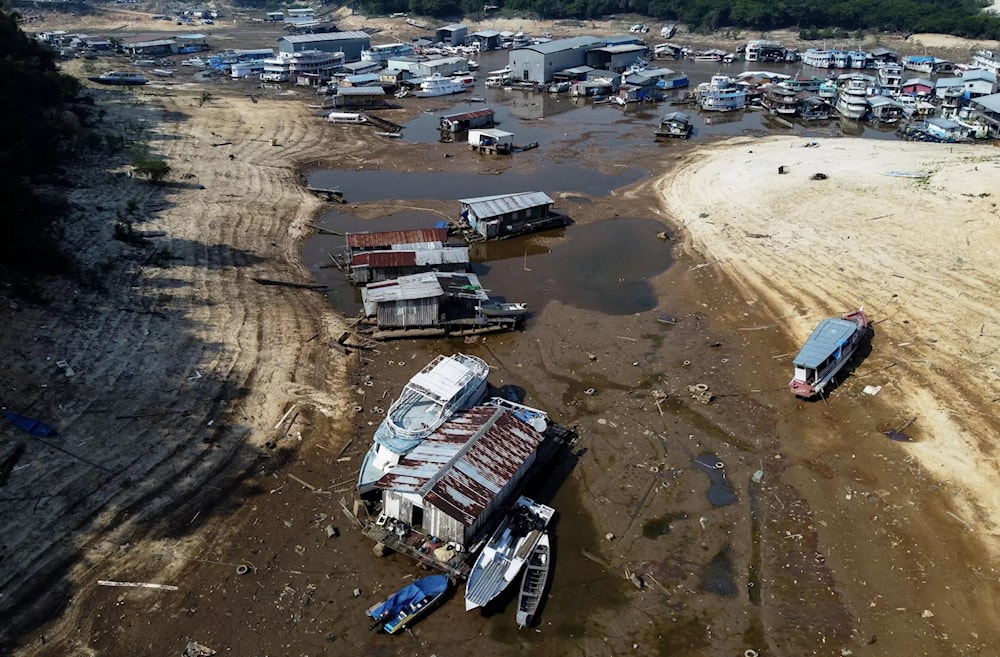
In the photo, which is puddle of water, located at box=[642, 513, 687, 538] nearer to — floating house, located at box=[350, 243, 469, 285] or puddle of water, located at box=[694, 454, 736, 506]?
puddle of water, located at box=[694, 454, 736, 506]

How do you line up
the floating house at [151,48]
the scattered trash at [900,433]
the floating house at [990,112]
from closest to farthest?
the scattered trash at [900,433]
the floating house at [990,112]
the floating house at [151,48]

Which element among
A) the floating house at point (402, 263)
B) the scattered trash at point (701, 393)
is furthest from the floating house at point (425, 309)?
the scattered trash at point (701, 393)

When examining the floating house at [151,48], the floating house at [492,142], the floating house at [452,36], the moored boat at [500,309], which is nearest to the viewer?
the moored boat at [500,309]

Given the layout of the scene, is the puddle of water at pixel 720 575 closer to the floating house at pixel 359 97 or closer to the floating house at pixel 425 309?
the floating house at pixel 425 309

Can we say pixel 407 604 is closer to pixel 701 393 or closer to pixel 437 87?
pixel 701 393

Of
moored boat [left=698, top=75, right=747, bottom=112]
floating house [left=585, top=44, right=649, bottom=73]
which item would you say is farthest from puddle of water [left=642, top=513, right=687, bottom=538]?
floating house [left=585, top=44, right=649, bottom=73]

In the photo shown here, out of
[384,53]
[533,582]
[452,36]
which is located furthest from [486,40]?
[533,582]

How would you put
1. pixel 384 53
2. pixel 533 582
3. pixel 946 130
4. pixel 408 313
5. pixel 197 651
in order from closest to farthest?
1. pixel 197 651
2. pixel 533 582
3. pixel 408 313
4. pixel 946 130
5. pixel 384 53
